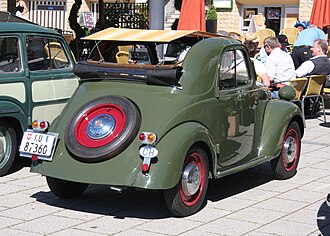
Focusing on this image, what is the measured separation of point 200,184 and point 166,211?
410 mm

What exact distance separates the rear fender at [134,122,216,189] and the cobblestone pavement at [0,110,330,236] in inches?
15.8

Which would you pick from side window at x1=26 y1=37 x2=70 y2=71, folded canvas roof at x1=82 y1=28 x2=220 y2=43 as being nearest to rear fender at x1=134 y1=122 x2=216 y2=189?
folded canvas roof at x1=82 y1=28 x2=220 y2=43

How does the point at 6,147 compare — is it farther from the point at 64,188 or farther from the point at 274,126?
the point at 274,126

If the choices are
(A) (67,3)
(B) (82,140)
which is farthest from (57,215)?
(A) (67,3)

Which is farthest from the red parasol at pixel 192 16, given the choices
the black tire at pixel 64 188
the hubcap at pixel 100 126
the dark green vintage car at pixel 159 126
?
the hubcap at pixel 100 126

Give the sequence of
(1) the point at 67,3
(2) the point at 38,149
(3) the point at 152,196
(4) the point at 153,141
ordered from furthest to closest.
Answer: (1) the point at 67,3, (3) the point at 152,196, (2) the point at 38,149, (4) the point at 153,141

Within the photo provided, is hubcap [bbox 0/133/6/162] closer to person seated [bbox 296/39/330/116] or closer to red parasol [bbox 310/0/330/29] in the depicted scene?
person seated [bbox 296/39/330/116]

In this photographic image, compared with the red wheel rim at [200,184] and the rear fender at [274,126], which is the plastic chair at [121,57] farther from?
the red wheel rim at [200,184]

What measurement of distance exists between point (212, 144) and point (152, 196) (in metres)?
0.99

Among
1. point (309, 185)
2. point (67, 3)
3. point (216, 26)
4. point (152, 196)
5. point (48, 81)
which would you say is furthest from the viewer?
point (67, 3)

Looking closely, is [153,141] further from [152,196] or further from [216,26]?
[216,26]

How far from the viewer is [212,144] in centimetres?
700

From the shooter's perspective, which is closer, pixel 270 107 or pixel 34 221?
pixel 34 221

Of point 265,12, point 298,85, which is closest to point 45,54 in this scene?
point 298,85
